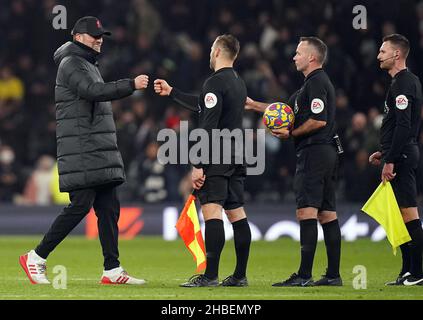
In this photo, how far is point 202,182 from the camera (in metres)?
10.6

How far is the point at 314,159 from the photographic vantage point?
10.8m

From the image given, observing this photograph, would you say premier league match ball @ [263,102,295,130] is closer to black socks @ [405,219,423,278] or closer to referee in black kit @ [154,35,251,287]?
referee in black kit @ [154,35,251,287]

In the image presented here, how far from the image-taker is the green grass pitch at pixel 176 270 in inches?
391

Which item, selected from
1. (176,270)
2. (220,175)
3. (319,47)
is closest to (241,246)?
(220,175)

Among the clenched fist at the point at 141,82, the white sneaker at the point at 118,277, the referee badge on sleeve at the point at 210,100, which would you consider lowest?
the white sneaker at the point at 118,277

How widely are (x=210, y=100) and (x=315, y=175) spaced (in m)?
1.18

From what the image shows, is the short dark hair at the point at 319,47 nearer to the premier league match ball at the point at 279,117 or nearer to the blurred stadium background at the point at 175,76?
the premier league match ball at the point at 279,117

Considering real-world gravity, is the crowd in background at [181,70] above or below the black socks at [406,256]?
above

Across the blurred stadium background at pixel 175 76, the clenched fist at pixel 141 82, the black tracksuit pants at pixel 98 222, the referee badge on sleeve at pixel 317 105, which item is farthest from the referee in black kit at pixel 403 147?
the blurred stadium background at pixel 175 76

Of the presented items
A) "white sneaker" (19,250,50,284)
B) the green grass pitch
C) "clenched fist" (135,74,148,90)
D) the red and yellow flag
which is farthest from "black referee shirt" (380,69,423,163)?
"white sneaker" (19,250,50,284)

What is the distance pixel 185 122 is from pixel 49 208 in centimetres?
255

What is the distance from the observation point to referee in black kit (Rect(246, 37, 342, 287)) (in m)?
10.8

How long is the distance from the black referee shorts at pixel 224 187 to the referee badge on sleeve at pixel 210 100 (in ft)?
1.85
